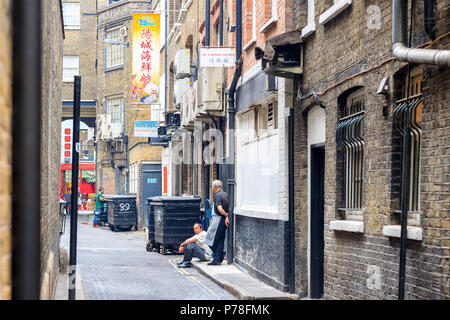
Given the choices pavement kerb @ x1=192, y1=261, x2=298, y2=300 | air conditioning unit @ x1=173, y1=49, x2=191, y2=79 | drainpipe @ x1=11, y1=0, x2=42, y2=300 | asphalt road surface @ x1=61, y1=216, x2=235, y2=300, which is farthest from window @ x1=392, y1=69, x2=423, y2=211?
air conditioning unit @ x1=173, y1=49, x2=191, y2=79

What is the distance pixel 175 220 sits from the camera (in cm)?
2111

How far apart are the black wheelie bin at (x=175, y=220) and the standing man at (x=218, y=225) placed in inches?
117

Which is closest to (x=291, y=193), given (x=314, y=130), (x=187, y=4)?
(x=314, y=130)

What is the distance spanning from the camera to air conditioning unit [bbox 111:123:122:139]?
42781 mm

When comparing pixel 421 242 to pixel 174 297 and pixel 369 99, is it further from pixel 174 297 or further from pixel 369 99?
pixel 174 297

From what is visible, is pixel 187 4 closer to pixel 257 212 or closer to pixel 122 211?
pixel 122 211

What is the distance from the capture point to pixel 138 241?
27359 millimetres

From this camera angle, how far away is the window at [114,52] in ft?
144

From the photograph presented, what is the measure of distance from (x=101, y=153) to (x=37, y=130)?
144 feet

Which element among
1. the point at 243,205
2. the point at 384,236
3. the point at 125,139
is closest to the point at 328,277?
the point at 384,236

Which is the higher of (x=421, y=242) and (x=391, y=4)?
(x=391, y=4)

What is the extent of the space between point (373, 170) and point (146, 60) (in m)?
22.5

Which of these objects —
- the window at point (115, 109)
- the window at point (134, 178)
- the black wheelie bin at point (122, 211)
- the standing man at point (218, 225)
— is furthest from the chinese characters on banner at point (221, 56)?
the window at point (115, 109)
